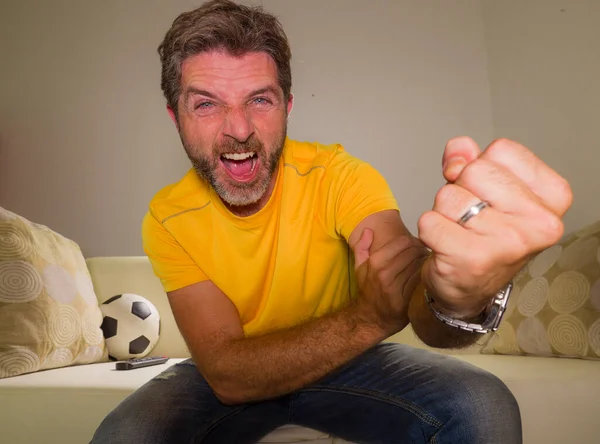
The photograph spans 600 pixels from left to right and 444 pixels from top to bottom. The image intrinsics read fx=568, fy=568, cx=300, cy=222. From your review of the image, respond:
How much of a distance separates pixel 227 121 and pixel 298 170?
193 mm

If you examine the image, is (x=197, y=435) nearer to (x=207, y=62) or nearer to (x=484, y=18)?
(x=207, y=62)

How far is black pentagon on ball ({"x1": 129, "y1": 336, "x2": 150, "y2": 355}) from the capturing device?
200cm

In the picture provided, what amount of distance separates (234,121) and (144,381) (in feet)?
2.62

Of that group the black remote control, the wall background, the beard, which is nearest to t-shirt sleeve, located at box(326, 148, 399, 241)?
the beard

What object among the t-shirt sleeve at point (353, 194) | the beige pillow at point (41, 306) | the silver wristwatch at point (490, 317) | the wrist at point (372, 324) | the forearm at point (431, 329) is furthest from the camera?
the beige pillow at point (41, 306)

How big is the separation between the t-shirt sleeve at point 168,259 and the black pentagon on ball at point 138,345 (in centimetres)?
81

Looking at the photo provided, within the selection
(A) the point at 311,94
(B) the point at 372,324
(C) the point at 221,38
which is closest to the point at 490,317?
(B) the point at 372,324

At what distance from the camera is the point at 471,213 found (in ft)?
1.85

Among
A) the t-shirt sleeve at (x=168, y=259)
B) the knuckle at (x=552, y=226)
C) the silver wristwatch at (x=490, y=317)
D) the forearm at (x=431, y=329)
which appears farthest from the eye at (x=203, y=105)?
the knuckle at (x=552, y=226)

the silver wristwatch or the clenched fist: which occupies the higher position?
the clenched fist

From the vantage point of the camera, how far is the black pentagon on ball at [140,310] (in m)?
2.05

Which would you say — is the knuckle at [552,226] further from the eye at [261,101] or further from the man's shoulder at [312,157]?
the eye at [261,101]

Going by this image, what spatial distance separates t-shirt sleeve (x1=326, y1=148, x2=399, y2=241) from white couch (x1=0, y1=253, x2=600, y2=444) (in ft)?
1.49

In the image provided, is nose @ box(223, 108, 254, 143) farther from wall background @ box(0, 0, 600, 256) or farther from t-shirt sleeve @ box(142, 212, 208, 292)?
wall background @ box(0, 0, 600, 256)
